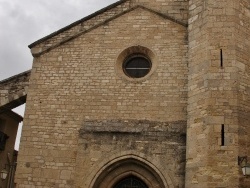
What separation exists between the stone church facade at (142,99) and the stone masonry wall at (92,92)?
27 mm

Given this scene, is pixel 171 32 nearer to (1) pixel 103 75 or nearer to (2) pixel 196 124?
(1) pixel 103 75

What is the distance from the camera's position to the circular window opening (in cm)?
991

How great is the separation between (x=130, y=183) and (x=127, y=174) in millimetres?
288

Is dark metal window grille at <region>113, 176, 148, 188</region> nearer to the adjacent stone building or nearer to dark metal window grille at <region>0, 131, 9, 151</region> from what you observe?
the adjacent stone building

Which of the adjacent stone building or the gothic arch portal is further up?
the adjacent stone building

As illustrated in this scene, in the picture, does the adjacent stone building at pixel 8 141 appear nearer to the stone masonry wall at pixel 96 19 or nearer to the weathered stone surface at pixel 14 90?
the weathered stone surface at pixel 14 90

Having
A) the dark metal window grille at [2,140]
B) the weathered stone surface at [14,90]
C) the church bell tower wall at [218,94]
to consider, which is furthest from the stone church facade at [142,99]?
the dark metal window grille at [2,140]

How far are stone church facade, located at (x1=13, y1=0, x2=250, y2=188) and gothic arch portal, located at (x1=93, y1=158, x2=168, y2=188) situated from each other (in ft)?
0.08

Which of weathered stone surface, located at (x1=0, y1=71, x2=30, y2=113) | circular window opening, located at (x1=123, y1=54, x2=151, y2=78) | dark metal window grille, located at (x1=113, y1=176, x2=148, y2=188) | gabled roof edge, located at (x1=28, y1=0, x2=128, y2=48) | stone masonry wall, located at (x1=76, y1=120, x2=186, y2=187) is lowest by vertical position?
dark metal window grille, located at (x1=113, y1=176, x2=148, y2=188)

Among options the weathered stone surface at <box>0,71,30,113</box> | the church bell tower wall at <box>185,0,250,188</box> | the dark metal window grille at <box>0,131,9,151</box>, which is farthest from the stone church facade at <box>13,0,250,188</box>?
the dark metal window grille at <box>0,131,9,151</box>

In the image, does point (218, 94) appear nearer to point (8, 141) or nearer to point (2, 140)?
point (2, 140)

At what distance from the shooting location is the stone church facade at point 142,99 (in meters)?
7.97

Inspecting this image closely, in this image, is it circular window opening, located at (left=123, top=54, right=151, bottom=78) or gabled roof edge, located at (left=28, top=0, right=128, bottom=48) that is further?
gabled roof edge, located at (left=28, top=0, right=128, bottom=48)

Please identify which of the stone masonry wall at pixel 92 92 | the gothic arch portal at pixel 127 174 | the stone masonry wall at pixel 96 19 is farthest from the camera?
the stone masonry wall at pixel 96 19
